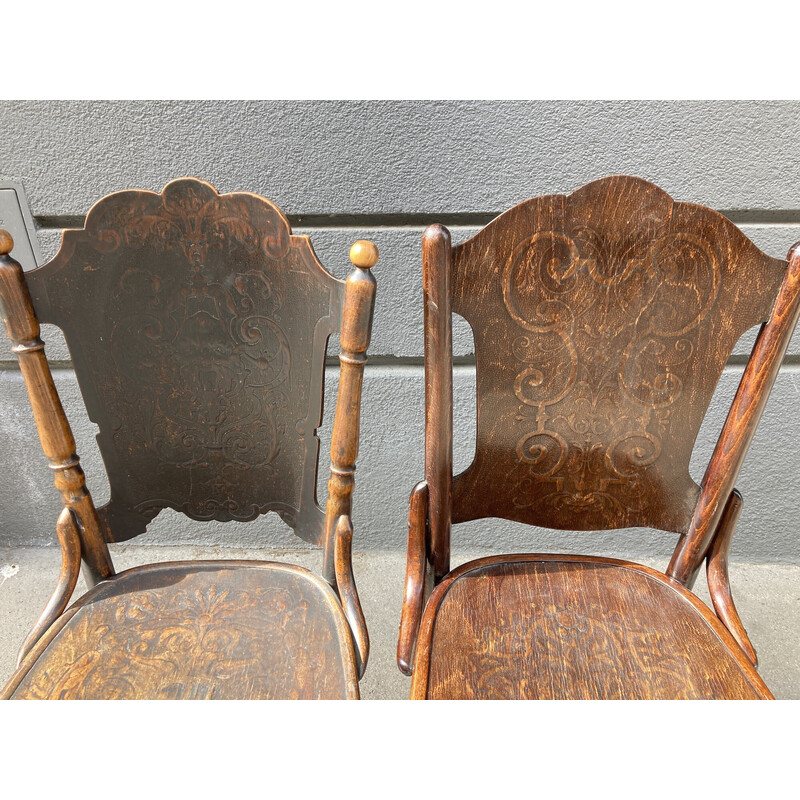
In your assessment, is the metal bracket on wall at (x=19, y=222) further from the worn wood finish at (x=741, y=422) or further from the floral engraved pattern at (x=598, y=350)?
the worn wood finish at (x=741, y=422)

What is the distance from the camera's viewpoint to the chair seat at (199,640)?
2.69ft

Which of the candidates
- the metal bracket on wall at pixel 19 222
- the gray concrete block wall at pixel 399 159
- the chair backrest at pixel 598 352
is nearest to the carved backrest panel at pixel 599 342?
the chair backrest at pixel 598 352

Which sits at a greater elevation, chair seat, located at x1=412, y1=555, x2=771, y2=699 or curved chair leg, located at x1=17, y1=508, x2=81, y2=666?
curved chair leg, located at x1=17, y1=508, x2=81, y2=666

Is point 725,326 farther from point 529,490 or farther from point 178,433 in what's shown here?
point 178,433

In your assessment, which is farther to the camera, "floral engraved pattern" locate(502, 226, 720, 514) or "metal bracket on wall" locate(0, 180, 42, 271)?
"metal bracket on wall" locate(0, 180, 42, 271)

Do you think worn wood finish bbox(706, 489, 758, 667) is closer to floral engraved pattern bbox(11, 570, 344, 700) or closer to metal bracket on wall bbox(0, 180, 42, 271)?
floral engraved pattern bbox(11, 570, 344, 700)

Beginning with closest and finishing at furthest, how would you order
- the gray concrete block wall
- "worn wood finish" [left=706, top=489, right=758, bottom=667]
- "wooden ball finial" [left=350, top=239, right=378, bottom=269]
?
"wooden ball finial" [left=350, top=239, right=378, bottom=269] → "worn wood finish" [left=706, top=489, right=758, bottom=667] → the gray concrete block wall

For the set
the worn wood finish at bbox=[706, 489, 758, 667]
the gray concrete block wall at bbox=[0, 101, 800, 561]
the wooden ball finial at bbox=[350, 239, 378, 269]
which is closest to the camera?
the wooden ball finial at bbox=[350, 239, 378, 269]

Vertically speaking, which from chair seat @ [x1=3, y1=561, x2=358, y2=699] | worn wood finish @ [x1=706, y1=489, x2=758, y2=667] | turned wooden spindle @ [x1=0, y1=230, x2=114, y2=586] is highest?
turned wooden spindle @ [x1=0, y1=230, x2=114, y2=586]

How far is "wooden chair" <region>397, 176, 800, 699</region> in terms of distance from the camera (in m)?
0.81

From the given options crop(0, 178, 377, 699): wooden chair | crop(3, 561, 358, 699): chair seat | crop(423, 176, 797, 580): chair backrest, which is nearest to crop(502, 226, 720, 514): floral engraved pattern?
crop(423, 176, 797, 580): chair backrest

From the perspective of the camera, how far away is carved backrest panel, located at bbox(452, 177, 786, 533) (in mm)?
805

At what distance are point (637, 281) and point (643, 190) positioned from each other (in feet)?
0.40

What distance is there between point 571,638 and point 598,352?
0.42 metres
